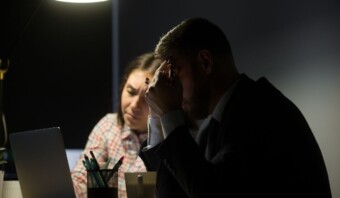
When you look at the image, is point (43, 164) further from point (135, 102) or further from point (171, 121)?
point (135, 102)

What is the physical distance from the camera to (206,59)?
1.62 m

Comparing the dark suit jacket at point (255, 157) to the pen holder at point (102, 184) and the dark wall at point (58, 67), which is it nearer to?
the pen holder at point (102, 184)

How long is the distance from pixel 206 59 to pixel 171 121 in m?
0.26

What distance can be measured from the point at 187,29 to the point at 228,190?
542mm

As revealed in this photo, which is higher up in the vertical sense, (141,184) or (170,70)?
(170,70)

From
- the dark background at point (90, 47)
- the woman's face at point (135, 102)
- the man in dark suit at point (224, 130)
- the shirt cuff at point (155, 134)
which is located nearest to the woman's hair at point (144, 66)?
the woman's face at point (135, 102)

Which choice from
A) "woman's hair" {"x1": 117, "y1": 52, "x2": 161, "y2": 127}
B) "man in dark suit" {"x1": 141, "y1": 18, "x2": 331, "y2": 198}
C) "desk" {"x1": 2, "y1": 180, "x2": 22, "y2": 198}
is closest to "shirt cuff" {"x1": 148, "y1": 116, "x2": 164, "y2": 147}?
"man in dark suit" {"x1": 141, "y1": 18, "x2": 331, "y2": 198}

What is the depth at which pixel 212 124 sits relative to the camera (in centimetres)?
162

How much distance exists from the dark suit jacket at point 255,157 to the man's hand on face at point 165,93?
128mm

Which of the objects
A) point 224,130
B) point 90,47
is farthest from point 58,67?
point 224,130

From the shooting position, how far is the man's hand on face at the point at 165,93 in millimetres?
1526

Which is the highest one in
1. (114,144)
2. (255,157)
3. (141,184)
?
(255,157)

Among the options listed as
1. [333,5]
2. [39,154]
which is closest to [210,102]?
[39,154]

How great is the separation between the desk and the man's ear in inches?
26.6
